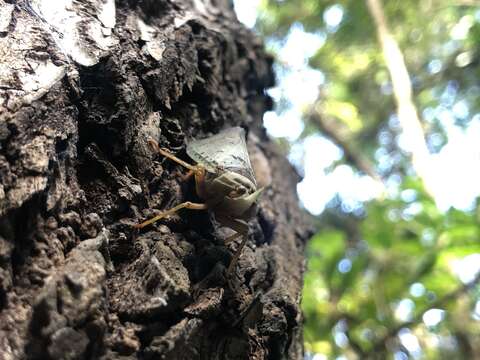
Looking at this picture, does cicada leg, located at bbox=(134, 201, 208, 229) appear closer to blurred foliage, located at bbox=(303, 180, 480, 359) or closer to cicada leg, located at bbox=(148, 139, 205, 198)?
cicada leg, located at bbox=(148, 139, 205, 198)

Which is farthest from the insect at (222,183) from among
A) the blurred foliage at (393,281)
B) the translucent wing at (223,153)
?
the blurred foliage at (393,281)

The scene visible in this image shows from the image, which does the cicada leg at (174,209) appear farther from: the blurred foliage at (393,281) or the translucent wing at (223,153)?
the blurred foliage at (393,281)

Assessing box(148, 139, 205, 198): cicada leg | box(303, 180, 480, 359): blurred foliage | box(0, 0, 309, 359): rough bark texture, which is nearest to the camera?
box(0, 0, 309, 359): rough bark texture

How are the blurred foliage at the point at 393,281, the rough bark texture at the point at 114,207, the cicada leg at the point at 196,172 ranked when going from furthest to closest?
the blurred foliage at the point at 393,281, the cicada leg at the point at 196,172, the rough bark texture at the point at 114,207

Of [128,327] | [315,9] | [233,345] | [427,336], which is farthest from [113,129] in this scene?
[427,336]

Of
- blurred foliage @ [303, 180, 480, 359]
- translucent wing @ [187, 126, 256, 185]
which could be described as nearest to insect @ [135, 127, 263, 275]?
translucent wing @ [187, 126, 256, 185]

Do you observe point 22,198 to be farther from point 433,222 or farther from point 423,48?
point 423,48

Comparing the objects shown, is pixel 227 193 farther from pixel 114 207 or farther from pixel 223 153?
pixel 114 207
